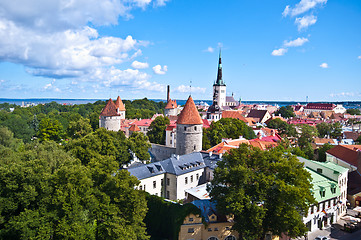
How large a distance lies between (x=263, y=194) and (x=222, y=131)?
1068 inches

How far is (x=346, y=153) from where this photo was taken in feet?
113

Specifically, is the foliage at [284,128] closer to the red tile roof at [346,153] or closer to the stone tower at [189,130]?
the red tile roof at [346,153]

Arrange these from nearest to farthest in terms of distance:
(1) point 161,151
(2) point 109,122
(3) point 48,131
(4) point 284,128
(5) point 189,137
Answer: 1. (5) point 189,137
2. (1) point 161,151
3. (2) point 109,122
4. (3) point 48,131
5. (4) point 284,128

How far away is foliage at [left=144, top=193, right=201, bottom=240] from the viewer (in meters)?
19.8

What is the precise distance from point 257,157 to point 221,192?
3.52 meters

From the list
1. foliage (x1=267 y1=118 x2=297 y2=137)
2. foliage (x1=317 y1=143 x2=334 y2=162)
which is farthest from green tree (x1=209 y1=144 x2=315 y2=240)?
foliage (x1=267 y1=118 x2=297 y2=137)

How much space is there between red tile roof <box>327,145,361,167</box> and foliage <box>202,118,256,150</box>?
14724 millimetres

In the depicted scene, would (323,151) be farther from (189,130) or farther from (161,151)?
(161,151)

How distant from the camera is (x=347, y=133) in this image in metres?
57.2

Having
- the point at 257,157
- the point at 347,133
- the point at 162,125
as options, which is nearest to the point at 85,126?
the point at 162,125

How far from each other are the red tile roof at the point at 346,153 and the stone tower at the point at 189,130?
703 inches

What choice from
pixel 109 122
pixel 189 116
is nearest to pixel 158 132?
pixel 109 122

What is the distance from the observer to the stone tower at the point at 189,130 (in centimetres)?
3441

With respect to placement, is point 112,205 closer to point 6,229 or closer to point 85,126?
point 6,229
